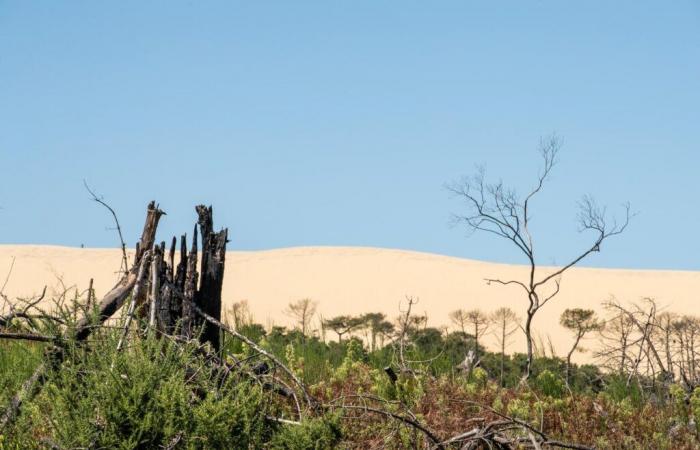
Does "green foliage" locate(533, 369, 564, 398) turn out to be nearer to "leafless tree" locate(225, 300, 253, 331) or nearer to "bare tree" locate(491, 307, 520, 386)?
"bare tree" locate(491, 307, 520, 386)

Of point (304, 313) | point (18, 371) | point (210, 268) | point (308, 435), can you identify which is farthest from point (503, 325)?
point (308, 435)

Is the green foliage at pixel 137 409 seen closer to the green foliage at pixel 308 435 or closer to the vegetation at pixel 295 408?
the vegetation at pixel 295 408

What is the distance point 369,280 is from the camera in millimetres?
49750

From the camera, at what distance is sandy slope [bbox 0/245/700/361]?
42.9 metres

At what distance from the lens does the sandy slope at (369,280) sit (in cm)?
4291

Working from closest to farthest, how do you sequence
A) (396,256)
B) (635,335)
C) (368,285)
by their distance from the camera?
(635,335)
(368,285)
(396,256)

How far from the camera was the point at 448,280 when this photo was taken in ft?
165

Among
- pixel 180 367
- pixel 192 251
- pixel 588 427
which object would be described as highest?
pixel 192 251

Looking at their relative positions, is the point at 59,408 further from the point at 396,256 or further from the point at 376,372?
the point at 396,256

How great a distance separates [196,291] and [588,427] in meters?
4.07

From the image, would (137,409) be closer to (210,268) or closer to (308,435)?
(308,435)

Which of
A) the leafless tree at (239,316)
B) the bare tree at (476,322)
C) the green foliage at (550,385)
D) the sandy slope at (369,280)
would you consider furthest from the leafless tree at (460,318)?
the sandy slope at (369,280)

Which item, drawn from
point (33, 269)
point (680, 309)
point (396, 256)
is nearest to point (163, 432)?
point (680, 309)

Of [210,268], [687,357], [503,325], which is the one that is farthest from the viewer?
[503,325]
